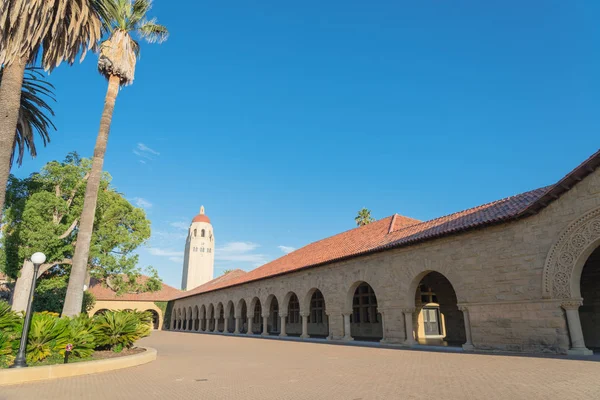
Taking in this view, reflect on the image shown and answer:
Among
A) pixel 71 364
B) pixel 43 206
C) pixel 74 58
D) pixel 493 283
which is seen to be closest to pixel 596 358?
pixel 493 283

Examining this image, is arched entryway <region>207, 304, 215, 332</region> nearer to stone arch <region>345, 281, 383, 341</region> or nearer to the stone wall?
stone arch <region>345, 281, 383, 341</region>

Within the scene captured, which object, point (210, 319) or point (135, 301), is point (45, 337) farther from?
point (135, 301)

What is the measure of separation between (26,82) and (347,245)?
57.1 feet

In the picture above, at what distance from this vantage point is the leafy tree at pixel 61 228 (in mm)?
22078

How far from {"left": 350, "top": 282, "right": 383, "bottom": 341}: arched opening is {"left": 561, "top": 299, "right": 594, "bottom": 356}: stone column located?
39.3ft

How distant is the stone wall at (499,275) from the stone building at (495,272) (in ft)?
0.09

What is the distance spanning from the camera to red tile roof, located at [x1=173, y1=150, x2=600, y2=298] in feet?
35.1

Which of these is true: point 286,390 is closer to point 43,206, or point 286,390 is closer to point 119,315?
point 119,315

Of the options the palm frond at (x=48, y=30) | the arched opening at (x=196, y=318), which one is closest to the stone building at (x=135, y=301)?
the arched opening at (x=196, y=318)

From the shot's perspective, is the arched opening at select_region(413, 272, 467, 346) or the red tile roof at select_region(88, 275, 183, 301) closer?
the arched opening at select_region(413, 272, 467, 346)

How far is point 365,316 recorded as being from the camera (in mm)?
22828

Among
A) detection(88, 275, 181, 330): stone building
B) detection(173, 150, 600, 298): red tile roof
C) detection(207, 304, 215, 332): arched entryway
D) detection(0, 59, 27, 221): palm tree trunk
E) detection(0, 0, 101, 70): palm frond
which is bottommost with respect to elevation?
detection(207, 304, 215, 332): arched entryway

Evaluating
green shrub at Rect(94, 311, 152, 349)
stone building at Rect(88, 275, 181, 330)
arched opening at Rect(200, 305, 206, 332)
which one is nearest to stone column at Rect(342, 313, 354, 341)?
green shrub at Rect(94, 311, 152, 349)

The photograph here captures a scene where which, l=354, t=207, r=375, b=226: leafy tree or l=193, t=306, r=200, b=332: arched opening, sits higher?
l=354, t=207, r=375, b=226: leafy tree
